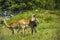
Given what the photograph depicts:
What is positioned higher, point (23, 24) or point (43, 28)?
point (23, 24)

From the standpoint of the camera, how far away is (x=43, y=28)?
3.40 m

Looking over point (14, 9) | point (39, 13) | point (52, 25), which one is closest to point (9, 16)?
point (14, 9)

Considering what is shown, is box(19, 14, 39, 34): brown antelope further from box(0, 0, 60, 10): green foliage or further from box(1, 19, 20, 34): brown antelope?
box(0, 0, 60, 10): green foliage

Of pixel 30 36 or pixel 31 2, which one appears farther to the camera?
pixel 31 2

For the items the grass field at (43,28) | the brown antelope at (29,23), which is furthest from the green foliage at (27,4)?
the brown antelope at (29,23)

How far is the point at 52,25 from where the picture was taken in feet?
11.3

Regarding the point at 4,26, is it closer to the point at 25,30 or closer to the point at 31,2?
the point at 25,30

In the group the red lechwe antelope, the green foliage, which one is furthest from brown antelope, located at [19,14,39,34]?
the green foliage

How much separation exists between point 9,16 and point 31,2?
1.71ft

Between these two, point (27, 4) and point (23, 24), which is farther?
point (27, 4)

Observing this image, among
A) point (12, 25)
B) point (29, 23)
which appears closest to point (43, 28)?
point (29, 23)

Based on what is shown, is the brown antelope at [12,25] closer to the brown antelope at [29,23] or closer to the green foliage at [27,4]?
the brown antelope at [29,23]

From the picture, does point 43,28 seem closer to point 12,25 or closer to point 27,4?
point 12,25

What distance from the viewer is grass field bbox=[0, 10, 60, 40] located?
10.2 feet
